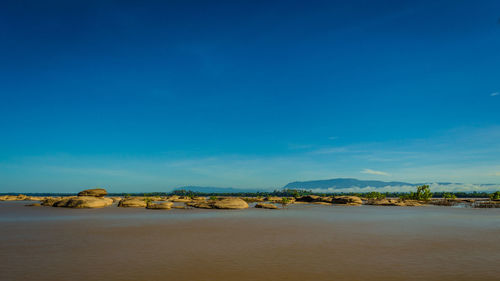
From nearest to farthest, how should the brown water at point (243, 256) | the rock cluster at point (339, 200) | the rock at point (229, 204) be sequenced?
1. the brown water at point (243, 256)
2. the rock at point (229, 204)
3. the rock cluster at point (339, 200)

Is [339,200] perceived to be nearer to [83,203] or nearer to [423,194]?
[423,194]

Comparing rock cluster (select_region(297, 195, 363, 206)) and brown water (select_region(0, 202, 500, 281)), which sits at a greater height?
brown water (select_region(0, 202, 500, 281))

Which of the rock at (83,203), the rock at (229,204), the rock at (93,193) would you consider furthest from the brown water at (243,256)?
→ the rock at (93,193)

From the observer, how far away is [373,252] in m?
15.6

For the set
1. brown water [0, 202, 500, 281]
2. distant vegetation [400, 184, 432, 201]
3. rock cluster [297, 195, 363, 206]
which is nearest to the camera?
brown water [0, 202, 500, 281]

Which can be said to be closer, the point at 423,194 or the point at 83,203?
the point at 83,203

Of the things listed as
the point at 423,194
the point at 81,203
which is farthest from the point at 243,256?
the point at 423,194

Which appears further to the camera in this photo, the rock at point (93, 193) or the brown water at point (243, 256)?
the rock at point (93, 193)

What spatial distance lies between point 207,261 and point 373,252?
8.61 m

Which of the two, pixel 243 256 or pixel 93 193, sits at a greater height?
pixel 93 193

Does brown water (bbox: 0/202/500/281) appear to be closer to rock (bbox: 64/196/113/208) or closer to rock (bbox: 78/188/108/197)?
rock (bbox: 64/196/113/208)

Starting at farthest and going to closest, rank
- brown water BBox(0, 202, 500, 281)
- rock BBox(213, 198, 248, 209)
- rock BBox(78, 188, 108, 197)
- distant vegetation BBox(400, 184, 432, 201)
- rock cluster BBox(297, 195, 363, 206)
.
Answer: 1. distant vegetation BBox(400, 184, 432, 201)
2. rock cluster BBox(297, 195, 363, 206)
3. rock BBox(78, 188, 108, 197)
4. rock BBox(213, 198, 248, 209)
5. brown water BBox(0, 202, 500, 281)

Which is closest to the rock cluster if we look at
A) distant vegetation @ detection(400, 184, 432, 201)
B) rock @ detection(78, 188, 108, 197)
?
distant vegetation @ detection(400, 184, 432, 201)

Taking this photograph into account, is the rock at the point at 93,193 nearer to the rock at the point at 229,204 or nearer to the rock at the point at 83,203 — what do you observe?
the rock at the point at 83,203
